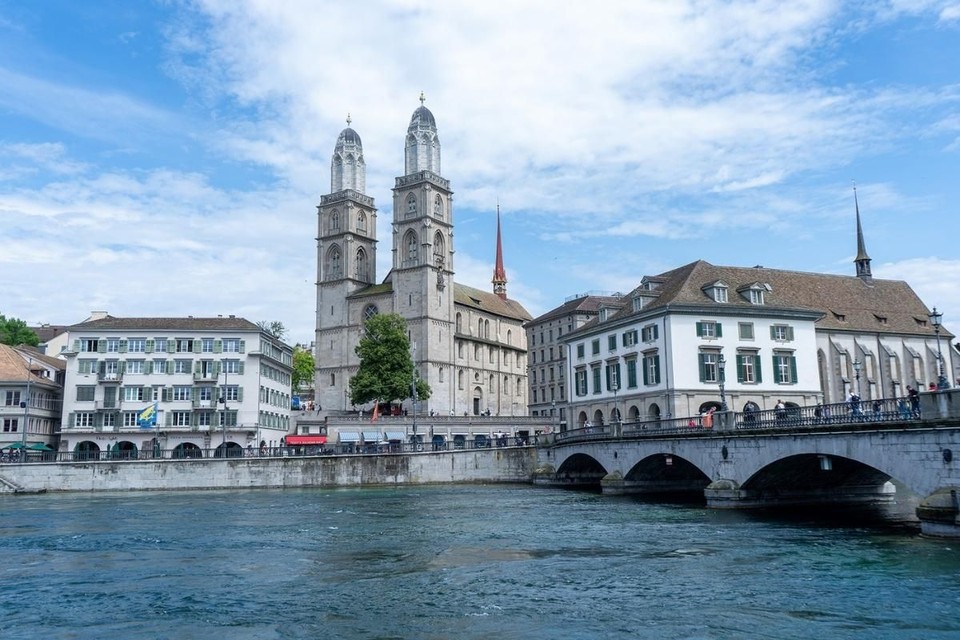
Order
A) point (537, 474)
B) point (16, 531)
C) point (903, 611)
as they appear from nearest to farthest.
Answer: point (903, 611) < point (16, 531) < point (537, 474)

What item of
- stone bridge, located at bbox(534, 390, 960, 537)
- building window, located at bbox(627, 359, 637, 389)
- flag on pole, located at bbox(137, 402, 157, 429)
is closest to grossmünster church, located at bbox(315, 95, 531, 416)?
flag on pole, located at bbox(137, 402, 157, 429)

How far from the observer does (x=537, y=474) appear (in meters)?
61.0

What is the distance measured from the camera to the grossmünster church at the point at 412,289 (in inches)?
3898

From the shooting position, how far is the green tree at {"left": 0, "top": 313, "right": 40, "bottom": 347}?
3744 inches

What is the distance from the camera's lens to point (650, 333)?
59.2 meters

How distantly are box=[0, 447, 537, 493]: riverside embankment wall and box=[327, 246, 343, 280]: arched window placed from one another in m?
46.1

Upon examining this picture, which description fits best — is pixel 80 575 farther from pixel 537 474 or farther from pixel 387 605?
pixel 537 474

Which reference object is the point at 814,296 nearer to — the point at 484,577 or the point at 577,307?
the point at 577,307

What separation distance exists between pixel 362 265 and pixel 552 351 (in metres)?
26.8

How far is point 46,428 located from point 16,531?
46.0 m

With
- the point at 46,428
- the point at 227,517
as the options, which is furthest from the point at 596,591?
the point at 46,428

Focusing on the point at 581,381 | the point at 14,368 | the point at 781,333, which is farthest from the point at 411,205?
the point at 781,333

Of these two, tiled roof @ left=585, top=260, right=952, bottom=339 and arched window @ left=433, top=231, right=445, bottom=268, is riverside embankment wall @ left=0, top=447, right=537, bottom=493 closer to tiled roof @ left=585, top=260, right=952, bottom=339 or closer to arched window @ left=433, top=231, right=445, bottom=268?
tiled roof @ left=585, top=260, right=952, bottom=339

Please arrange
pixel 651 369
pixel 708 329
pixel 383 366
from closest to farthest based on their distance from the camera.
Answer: pixel 708 329
pixel 651 369
pixel 383 366
